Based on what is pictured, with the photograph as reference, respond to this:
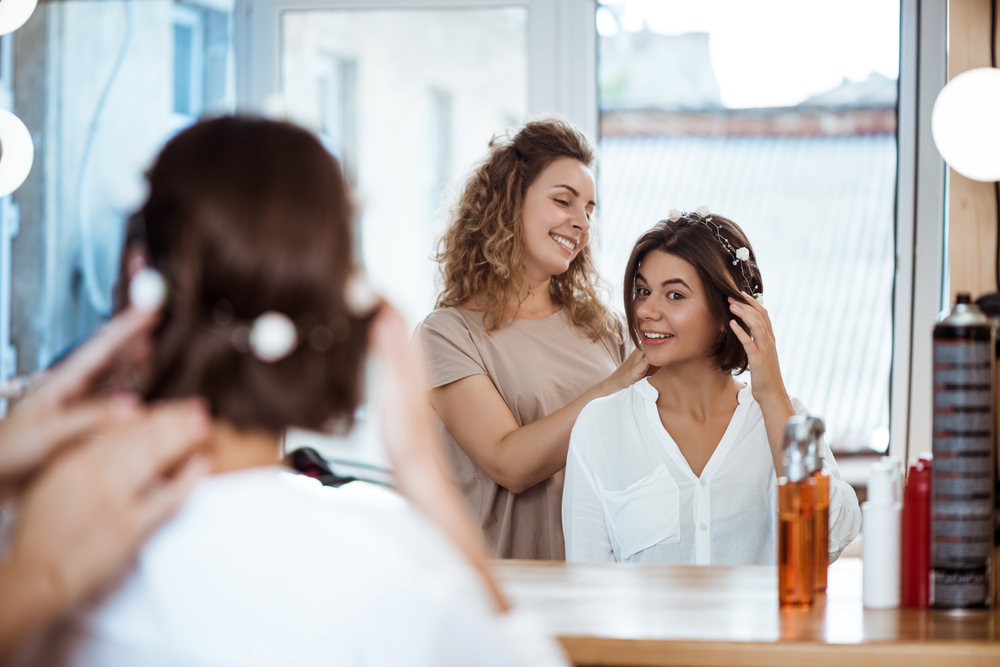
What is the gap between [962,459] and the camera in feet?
3.53

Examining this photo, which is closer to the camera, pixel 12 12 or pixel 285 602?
pixel 285 602

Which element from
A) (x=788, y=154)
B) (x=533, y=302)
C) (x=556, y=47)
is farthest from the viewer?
(x=788, y=154)

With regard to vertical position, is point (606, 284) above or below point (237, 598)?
above

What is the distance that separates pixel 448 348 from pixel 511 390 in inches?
6.7

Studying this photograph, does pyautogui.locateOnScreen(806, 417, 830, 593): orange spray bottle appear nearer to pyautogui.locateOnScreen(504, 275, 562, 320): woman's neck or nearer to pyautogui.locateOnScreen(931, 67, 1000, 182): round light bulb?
pyautogui.locateOnScreen(931, 67, 1000, 182): round light bulb

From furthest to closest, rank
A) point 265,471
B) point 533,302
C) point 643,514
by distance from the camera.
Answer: point 533,302 < point 643,514 < point 265,471

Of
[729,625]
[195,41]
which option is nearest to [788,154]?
[195,41]

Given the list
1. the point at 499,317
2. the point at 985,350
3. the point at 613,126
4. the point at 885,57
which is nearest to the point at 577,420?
the point at 499,317

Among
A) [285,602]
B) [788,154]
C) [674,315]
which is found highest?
[788,154]

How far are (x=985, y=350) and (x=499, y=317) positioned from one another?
107cm

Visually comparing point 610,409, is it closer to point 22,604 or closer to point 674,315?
point 674,315

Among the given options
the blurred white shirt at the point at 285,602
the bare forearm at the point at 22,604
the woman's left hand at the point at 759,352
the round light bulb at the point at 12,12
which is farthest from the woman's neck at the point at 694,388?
the round light bulb at the point at 12,12

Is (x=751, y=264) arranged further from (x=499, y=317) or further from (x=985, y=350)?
(x=985, y=350)

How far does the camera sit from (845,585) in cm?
123
